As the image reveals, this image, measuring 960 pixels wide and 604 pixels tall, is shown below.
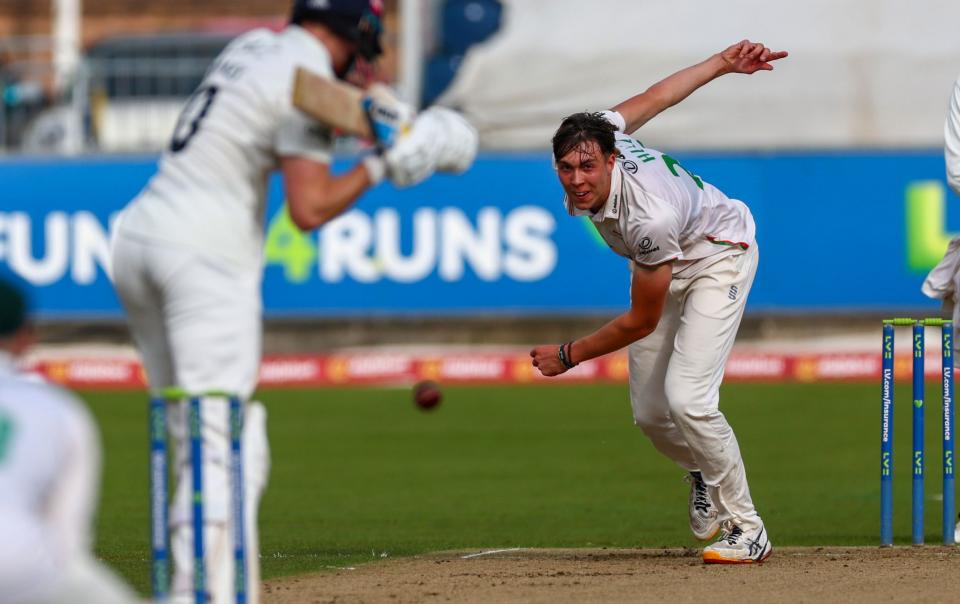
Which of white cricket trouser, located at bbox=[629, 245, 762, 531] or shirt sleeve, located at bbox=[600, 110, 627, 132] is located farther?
shirt sleeve, located at bbox=[600, 110, 627, 132]

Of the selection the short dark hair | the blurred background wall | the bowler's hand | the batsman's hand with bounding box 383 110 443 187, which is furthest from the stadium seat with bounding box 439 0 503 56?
the batsman's hand with bounding box 383 110 443 187

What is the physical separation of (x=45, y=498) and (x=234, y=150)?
1840mm

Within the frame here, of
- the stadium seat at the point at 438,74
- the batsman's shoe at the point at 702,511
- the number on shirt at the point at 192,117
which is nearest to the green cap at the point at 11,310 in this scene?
the number on shirt at the point at 192,117

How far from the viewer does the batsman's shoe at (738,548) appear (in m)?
7.14

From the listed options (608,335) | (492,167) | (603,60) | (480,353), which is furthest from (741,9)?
(608,335)

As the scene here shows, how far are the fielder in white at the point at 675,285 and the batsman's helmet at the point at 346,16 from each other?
137cm

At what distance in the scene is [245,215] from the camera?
207 inches

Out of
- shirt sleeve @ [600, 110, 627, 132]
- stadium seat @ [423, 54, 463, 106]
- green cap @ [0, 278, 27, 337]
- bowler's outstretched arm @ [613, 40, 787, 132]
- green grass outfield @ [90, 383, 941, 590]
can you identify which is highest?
stadium seat @ [423, 54, 463, 106]

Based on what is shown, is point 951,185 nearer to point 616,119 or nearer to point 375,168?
point 616,119

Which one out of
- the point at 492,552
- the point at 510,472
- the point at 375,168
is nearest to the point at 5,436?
the point at 375,168

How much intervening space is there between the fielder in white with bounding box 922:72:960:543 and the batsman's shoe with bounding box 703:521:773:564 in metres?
1.12

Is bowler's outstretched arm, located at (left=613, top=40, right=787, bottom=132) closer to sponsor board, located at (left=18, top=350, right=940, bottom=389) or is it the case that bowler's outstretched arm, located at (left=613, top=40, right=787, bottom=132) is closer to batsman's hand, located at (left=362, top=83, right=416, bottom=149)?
A: batsman's hand, located at (left=362, top=83, right=416, bottom=149)

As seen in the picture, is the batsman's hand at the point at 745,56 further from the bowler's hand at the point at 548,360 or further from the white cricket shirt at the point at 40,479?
the white cricket shirt at the point at 40,479

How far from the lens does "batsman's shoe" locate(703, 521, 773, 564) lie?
7.14 m
